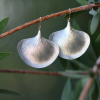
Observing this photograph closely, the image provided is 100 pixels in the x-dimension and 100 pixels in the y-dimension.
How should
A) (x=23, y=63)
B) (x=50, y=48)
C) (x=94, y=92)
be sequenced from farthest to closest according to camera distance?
1. (x=23, y=63)
2. (x=94, y=92)
3. (x=50, y=48)

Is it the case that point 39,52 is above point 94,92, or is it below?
above

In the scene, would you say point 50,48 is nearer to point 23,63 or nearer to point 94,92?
point 94,92

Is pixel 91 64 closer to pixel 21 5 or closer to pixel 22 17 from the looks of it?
pixel 22 17

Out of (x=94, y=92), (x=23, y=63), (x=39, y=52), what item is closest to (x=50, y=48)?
(x=39, y=52)

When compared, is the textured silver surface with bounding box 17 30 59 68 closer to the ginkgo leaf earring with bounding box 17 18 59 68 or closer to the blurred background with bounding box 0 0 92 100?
the ginkgo leaf earring with bounding box 17 18 59 68

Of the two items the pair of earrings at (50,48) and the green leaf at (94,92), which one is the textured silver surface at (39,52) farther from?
the green leaf at (94,92)

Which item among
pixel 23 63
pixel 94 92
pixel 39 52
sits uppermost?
pixel 39 52

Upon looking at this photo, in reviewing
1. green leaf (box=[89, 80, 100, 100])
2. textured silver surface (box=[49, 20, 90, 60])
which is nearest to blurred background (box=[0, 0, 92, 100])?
green leaf (box=[89, 80, 100, 100])

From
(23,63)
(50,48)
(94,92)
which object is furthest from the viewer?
(23,63)

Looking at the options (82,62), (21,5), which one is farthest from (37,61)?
(21,5)
